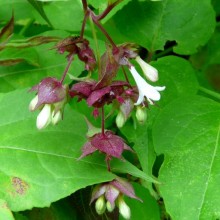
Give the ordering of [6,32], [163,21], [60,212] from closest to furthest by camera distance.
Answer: [60,212], [6,32], [163,21]

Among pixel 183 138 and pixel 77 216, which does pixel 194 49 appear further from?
pixel 77 216

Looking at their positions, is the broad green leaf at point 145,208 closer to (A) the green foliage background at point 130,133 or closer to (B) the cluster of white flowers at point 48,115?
(A) the green foliage background at point 130,133

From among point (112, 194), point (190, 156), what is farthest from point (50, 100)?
point (190, 156)

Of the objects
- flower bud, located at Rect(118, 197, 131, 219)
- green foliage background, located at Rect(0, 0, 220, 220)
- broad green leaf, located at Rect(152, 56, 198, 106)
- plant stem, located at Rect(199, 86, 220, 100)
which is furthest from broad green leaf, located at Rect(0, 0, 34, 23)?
flower bud, located at Rect(118, 197, 131, 219)

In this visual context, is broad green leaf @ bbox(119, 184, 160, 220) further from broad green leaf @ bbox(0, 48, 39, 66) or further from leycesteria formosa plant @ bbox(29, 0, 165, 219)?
broad green leaf @ bbox(0, 48, 39, 66)

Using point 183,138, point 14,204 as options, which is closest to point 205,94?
point 183,138

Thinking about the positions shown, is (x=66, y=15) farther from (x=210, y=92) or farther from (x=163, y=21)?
(x=210, y=92)
